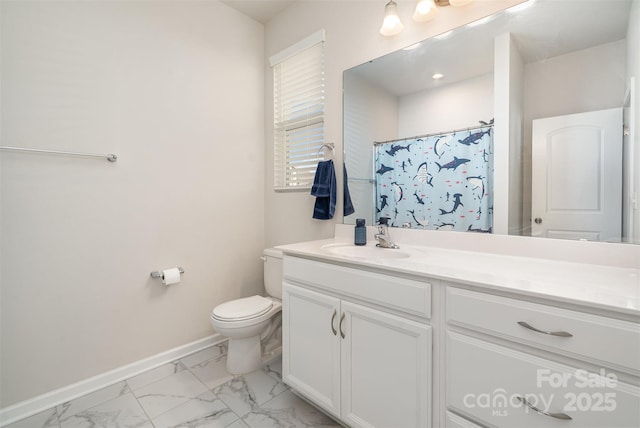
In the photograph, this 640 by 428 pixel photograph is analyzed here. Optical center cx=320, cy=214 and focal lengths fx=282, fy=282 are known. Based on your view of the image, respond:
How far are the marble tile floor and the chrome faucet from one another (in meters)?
0.94

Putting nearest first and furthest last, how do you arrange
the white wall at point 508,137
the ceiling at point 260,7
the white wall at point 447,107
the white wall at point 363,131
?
→ the white wall at point 508,137, the white wall at point 447,107, the white wall at point 363,131, the ceiling at point 260,7

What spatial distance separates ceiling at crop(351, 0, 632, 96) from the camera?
1.08m

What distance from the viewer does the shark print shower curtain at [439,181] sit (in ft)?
4.49

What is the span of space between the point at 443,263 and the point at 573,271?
1.41 feet

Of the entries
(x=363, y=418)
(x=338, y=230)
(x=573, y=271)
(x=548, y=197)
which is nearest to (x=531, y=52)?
(x=548, y=197)

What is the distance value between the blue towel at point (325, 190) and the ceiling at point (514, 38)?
62 cm

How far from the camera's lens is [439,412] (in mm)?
989

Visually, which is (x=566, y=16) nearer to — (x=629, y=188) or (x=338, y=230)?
(x=629, y=188)

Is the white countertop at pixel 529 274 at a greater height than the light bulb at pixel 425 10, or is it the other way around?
the light bulb at pixel 425 10

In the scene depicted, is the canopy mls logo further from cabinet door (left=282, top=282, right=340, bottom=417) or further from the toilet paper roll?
the toilet paper roll

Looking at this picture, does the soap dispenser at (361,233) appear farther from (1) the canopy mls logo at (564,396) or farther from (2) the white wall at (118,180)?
(2) the white wall at (118,180)

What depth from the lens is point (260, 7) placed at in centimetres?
226

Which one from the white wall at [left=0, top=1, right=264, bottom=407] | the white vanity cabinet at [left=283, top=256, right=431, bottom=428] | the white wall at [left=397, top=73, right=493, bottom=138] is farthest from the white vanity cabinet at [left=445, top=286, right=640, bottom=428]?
the white wall at [left=0, top=1, right=264, bottom=407]

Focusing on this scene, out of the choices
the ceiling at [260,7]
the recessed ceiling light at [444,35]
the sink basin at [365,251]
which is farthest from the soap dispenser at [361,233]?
the ceiling at [260,7]
